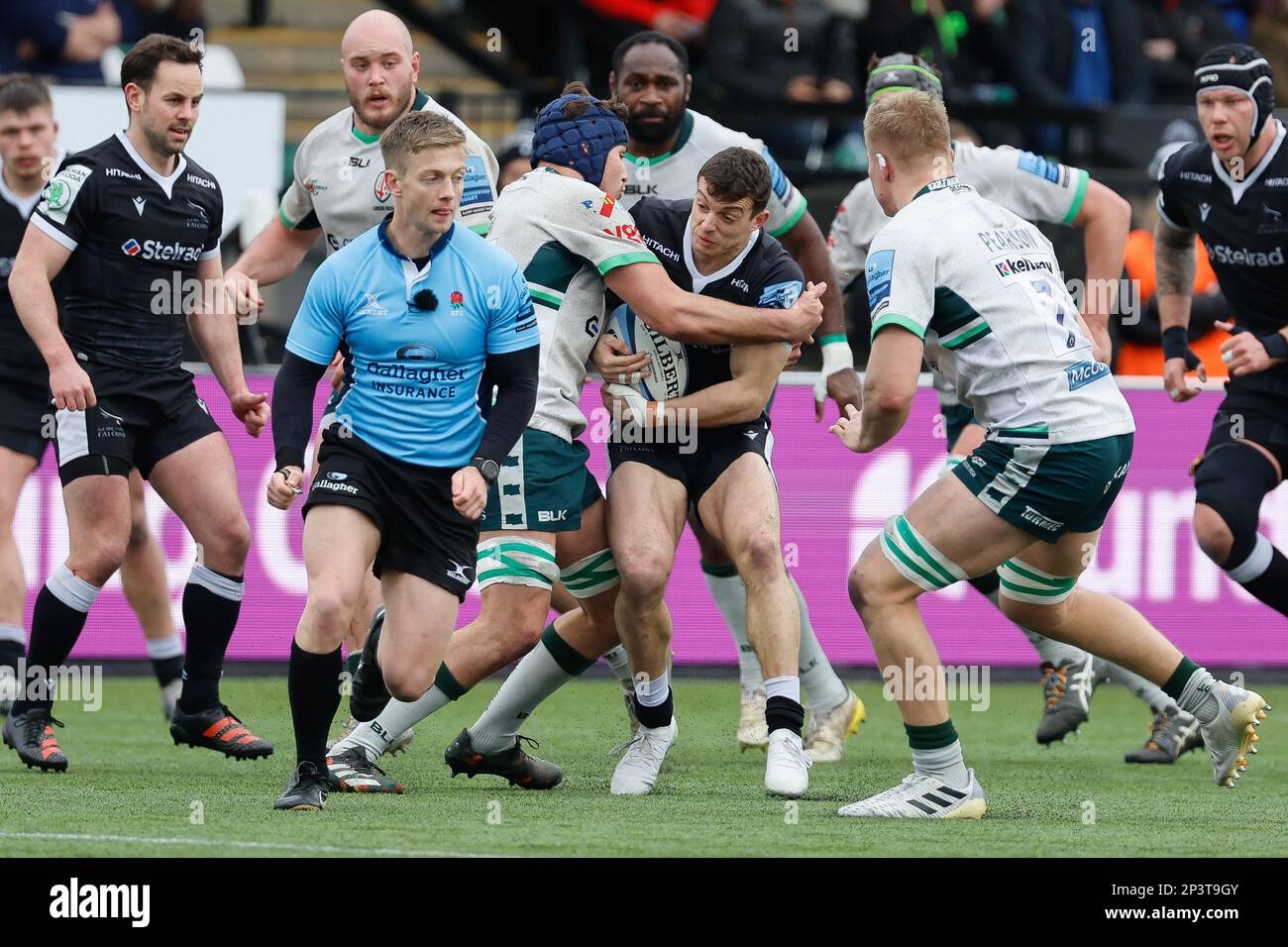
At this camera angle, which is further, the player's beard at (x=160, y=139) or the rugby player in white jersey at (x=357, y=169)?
the rugby player in white jersey at (x=357, y=169)

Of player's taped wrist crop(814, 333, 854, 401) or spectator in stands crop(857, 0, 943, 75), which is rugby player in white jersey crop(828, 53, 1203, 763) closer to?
player's taped wrist crop(814, 333, 854, 401)

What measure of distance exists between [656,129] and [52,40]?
23.1 ft

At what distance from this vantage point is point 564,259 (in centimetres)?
691

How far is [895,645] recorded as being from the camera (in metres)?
6.33

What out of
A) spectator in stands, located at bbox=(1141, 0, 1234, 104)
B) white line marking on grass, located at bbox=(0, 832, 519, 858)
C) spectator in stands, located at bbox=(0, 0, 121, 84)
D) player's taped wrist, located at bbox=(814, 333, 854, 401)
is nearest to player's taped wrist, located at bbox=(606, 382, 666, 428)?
player's taped wrist, located at bbox=(814, 333, 854, 401)

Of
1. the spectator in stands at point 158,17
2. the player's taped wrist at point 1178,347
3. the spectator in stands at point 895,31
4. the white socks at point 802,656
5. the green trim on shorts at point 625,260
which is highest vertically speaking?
the spectator in stands at point 895,31

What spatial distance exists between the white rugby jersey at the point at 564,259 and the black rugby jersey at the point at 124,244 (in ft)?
4.44

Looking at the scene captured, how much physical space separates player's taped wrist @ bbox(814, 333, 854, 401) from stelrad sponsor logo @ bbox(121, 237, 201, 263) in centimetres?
248

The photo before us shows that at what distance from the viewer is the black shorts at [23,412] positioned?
8.61 meters

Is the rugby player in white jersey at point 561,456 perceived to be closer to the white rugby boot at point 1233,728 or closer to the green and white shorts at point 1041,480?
the green and white shorts at point 1041,480

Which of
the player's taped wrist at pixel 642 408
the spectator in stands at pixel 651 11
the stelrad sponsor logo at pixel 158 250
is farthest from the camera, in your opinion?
the spectator in stands at pixel 651 11

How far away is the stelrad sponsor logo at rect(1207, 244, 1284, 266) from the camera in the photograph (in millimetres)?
8267

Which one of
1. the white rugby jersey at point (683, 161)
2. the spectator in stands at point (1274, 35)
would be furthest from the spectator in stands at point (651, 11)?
the white rugby jersey at point (683, 161)
